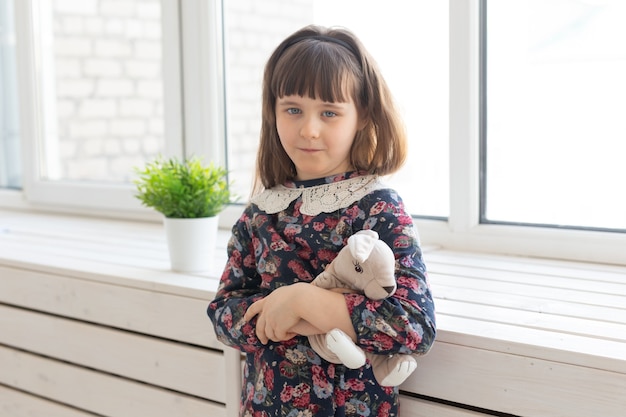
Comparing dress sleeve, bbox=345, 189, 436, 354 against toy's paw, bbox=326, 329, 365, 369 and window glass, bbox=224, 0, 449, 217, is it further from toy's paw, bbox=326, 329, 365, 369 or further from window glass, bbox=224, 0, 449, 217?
window glass, bbox=224, 0, 449, 217

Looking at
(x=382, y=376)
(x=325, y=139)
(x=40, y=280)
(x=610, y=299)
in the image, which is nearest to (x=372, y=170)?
(x=325, y=139)

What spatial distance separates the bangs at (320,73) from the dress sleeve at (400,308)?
0.64 ft

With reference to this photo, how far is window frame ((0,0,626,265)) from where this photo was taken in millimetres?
1635

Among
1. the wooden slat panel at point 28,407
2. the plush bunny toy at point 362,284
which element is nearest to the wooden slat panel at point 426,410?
the plush bunny toy at point 362,284

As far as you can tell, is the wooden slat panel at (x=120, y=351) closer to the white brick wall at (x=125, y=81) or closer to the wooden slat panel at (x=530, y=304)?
the wooden slat panel at (x=530, y=304)

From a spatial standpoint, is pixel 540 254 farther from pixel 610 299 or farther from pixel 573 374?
pixel 573 374

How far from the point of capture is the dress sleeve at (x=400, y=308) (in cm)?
109

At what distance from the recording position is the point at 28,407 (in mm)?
1879

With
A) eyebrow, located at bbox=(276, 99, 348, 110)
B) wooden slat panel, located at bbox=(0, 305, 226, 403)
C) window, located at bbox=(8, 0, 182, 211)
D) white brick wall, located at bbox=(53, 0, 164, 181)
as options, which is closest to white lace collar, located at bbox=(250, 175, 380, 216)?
eyebrow, located at bbox=(276, 99, 348, 110)

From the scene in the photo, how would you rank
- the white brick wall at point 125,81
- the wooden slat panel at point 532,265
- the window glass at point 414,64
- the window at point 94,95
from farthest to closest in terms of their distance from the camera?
1. the window at point 94,95
2. the white brick wall at point 125,81
3. the window glass at point 414,64
4. the wooden slat panel at point 532,265

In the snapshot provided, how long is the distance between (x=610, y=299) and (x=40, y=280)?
1.18 meters

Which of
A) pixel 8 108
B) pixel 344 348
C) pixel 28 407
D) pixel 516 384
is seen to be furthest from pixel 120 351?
pixel 8 108

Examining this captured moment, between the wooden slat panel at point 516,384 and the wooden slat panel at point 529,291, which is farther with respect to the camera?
the wooden slat panel at point 529,291

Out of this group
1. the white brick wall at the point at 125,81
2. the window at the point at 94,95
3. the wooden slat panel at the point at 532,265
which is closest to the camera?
the wooden slat panel at the point at 532,265
